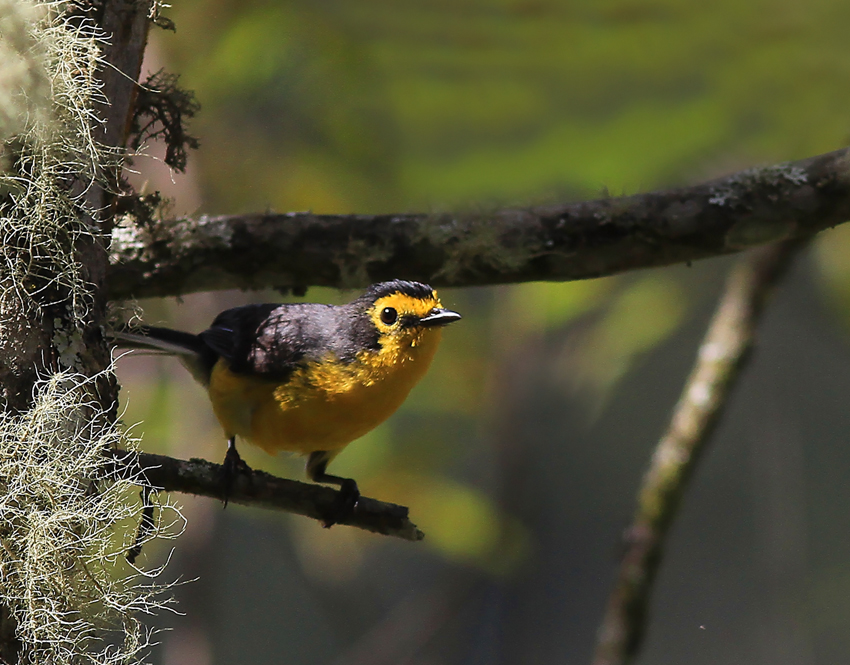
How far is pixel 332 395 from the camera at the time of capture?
2.25 m

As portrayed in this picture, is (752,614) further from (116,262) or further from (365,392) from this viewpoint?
(116,262)

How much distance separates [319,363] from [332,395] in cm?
10

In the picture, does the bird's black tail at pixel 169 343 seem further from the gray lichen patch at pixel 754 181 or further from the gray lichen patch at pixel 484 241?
the gray lichen patch at pixel 754 181

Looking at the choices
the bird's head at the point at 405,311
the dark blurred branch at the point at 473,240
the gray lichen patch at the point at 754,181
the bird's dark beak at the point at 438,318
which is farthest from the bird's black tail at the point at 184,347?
the gray lichen patch at the point at 754,181

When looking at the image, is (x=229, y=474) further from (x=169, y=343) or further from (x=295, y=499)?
(x=169, y=343)

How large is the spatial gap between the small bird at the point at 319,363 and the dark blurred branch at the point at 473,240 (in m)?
0.11

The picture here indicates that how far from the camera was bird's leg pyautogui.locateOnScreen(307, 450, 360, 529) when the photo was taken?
192cm

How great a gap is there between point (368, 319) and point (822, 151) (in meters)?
1.21

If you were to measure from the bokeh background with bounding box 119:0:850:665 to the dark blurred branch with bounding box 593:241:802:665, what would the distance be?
266mm

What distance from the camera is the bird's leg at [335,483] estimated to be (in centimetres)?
192

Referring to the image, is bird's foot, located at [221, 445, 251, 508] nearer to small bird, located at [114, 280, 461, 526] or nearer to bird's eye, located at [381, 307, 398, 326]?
small bird, located at [114, 280, 461, 526]

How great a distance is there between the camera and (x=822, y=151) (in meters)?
2.19

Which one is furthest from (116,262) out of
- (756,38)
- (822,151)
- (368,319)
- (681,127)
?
(822,151)

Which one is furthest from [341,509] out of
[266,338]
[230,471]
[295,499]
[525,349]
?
[525,349]
